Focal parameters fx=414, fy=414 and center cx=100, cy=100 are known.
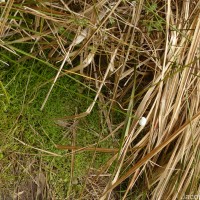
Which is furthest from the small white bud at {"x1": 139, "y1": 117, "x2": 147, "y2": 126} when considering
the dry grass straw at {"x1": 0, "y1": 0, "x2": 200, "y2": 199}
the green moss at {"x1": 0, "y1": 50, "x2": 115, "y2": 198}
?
the green moss at {"x1": 0, "y1": 50, "x2": 115, "y2": 198}

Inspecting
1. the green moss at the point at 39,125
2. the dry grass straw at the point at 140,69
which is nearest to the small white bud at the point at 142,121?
the dry grass straw at the point at 140,69

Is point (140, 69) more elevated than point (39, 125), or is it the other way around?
point (140, 69)

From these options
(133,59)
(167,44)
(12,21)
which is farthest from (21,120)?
(167,44)

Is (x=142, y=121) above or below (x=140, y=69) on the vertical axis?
below

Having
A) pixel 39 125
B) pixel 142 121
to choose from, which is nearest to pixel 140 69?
pixel 142 121

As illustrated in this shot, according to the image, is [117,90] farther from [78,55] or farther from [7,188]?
[7,188]

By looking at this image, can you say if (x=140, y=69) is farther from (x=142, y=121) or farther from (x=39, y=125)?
(x=39, y=125)

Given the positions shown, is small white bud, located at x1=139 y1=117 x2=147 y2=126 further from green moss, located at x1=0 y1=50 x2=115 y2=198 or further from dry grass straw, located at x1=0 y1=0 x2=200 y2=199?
green moss, located at x1=0 y1=50 x2=115 y2=198

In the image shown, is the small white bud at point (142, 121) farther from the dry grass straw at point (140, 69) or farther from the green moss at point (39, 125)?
the green moss at point (39, 125)
